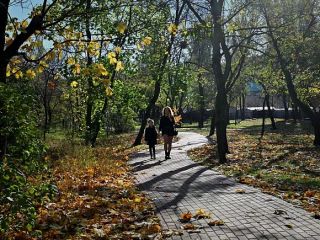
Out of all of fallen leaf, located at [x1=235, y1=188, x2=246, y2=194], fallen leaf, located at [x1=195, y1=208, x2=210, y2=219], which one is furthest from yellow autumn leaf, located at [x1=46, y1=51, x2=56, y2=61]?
fallen leaf, located at [x1=235, y1=188, x2=246, y2=194]

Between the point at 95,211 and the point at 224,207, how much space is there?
224 cm

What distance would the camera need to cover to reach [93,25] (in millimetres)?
10703

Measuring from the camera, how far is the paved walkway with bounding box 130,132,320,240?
588 centimetres

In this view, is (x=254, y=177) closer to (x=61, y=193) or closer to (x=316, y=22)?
(x=61, y=193)

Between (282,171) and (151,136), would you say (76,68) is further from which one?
(151,136)

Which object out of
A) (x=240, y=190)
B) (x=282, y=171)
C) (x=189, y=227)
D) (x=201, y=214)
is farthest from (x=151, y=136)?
(x=189, y=227)

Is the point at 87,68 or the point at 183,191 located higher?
the point at 87,68

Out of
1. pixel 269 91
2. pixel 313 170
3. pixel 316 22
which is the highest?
pixel 316 22

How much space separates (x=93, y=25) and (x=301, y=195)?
630 cm

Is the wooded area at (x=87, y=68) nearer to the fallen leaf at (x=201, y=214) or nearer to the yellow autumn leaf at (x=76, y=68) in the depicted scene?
the yellow autumn leaf at (x=76, y=68)

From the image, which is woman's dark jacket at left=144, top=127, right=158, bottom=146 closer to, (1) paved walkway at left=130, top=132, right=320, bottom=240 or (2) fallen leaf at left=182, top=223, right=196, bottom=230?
(1) paved walkway at left=130, top=132, right=320, bottom=240

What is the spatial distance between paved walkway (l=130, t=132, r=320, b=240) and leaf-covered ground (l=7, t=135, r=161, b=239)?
363 mm

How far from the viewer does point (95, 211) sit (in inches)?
293

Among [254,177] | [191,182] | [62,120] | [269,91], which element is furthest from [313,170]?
[62,120]
